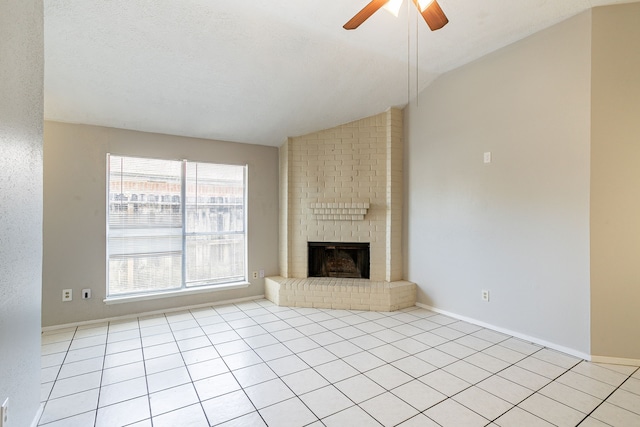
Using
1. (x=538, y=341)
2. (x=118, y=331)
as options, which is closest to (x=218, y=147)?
(x=118, y=331)

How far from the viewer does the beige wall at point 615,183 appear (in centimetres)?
256

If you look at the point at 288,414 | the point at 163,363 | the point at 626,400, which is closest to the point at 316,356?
the point at 288,414

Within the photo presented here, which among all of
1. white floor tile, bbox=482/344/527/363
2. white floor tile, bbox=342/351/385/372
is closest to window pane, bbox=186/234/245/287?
white floor tile, bbox=342/351/385/372

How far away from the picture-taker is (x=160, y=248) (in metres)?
3.97

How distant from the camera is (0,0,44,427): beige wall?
1.41 m

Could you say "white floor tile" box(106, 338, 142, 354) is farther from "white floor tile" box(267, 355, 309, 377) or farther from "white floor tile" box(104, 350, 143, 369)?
"white floor tile" box(267, 355, 309, 377)

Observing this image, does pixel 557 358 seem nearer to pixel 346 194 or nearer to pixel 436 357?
pixel 436 357

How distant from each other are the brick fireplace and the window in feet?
2.43

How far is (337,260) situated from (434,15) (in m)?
3.41

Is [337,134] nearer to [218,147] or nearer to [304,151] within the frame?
[304,151]

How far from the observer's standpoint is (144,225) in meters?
3.87

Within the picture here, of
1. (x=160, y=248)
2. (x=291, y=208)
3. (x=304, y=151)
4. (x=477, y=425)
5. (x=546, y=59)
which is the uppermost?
(x=546, y=59)

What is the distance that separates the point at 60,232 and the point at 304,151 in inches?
123

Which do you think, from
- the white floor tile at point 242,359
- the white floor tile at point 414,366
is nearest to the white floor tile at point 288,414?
the white floor tile at point 242,359
